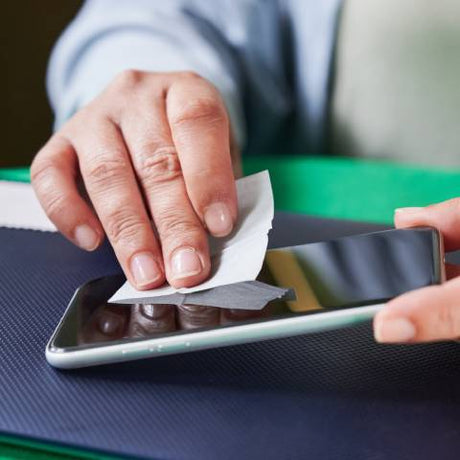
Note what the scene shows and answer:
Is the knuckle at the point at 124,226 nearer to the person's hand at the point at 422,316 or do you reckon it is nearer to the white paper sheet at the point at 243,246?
the white paper sheet at the point at 243,246

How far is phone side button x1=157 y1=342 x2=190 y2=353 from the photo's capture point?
14.5 inches

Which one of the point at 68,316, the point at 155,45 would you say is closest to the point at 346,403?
the point at 68,316

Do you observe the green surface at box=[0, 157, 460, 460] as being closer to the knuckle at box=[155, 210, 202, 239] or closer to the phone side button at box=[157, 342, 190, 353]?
the knuckle at box=[155, 210, 202, 239]

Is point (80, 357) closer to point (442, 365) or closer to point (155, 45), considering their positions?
point (442, 365)

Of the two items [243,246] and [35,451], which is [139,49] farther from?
[35,451]

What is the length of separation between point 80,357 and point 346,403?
0.13 m

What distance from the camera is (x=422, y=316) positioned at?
0.32 metres

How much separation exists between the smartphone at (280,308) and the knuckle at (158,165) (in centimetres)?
11

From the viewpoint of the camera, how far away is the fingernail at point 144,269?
45cm

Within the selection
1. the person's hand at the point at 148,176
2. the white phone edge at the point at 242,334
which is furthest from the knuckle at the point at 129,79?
the white phone edge at the point at 242,334

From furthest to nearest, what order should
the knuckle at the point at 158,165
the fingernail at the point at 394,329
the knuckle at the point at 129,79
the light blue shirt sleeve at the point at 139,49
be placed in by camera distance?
1. the light blue shirt sleeve at the point at 139,49
2. the knuckle at the point at 129,79
3. the knuckle at the point at 158,165
4. the fingernail at the point at 394,329

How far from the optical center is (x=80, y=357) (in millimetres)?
380

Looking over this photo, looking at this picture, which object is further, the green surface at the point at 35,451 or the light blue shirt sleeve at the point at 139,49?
the light blue shirt sleeve at the point at 139,49

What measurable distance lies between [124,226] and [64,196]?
0.07m
